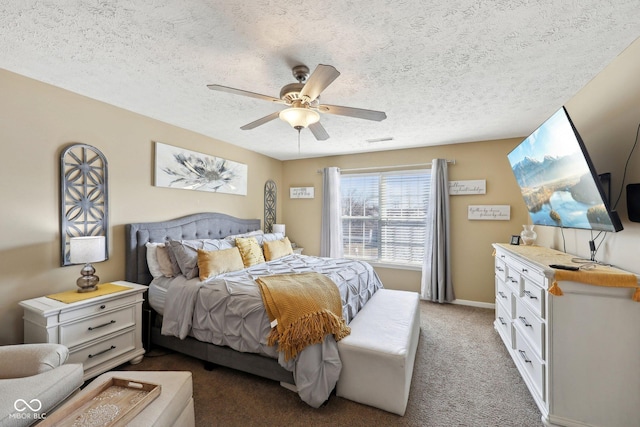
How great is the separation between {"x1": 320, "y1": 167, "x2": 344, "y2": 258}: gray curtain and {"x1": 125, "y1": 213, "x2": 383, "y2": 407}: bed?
161 cm

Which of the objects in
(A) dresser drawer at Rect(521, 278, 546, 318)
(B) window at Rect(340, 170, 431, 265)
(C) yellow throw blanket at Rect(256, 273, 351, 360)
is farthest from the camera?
(B) window at Rect(340, 170, 431, 265)

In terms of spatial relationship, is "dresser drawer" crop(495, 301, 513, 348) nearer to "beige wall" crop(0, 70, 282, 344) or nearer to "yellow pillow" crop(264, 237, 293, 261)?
"yellow pillow" crop(264, 237, 293, 261)

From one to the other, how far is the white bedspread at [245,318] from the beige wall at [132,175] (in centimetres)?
97

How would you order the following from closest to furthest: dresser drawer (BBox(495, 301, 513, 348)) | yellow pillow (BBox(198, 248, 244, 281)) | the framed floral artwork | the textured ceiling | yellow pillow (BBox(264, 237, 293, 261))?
the textured ceiling
dresser drawer (BBox(495, 301, 513, 348))
yellow pillow (BBox(198, 248, 244, 281))
the framed floral artwork
yellow pillow (BBox(264, 237, 293, 261))

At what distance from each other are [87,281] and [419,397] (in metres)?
2.85

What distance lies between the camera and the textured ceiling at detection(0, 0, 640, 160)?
4.66 ft

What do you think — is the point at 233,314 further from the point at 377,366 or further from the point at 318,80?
the point at 318,80

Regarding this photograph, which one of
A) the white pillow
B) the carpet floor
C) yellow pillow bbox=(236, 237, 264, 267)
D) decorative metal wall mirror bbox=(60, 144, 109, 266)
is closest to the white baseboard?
the carpet floor

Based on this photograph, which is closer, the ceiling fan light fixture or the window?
the ceiling fan light fixture

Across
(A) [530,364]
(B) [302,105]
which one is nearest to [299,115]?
(B) [302,105]

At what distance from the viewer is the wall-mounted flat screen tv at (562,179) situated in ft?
5.37

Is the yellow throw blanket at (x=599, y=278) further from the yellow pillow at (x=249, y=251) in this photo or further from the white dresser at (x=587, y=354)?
the yellow pillow at (x=249, y=251)

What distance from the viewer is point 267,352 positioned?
2004 mm

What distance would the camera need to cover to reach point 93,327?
2076 millimetres
